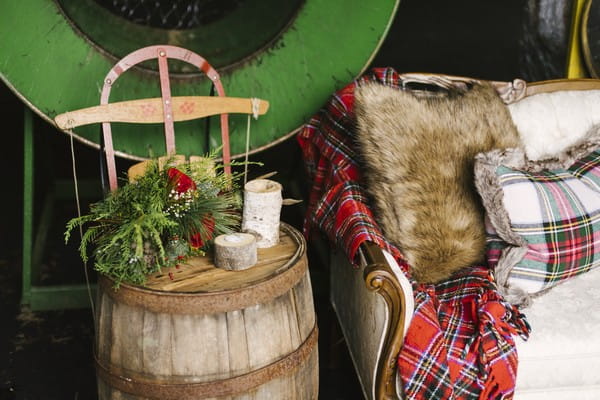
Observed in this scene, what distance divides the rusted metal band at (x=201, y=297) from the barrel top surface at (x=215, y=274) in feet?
0.05

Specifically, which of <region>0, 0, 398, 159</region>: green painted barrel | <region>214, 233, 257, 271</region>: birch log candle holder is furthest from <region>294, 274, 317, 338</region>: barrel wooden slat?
<region>0, 0, 398, 159</region>: green painted barrel

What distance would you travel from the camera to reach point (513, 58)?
343cm

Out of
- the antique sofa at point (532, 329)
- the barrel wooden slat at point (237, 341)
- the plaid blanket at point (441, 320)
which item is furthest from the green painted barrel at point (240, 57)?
the barrel wooden slat at point (237, 341)

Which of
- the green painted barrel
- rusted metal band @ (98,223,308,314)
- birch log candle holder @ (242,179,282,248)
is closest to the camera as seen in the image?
rusted metal band @ (98,223,308,314)

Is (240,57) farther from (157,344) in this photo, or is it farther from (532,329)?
(532,329)

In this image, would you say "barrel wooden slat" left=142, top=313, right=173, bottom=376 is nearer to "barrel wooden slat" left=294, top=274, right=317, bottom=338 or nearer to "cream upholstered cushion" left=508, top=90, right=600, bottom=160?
"barrel wooden slat" left=294, top=274, right=317, bottom=338

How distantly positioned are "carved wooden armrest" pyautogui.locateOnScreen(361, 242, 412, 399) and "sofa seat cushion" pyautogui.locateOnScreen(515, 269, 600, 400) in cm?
30

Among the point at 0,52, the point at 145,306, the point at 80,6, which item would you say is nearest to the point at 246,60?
the point at 80,6

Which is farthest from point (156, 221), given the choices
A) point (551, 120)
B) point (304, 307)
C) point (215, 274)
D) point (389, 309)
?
point (551, 120)

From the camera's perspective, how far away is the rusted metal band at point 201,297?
1315mm

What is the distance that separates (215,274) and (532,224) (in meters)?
0.84

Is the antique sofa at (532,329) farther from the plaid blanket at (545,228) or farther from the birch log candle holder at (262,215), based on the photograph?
the birch log candle holder at (262,215)

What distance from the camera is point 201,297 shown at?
131 cm

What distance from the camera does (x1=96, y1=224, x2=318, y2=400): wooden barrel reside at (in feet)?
4.36
